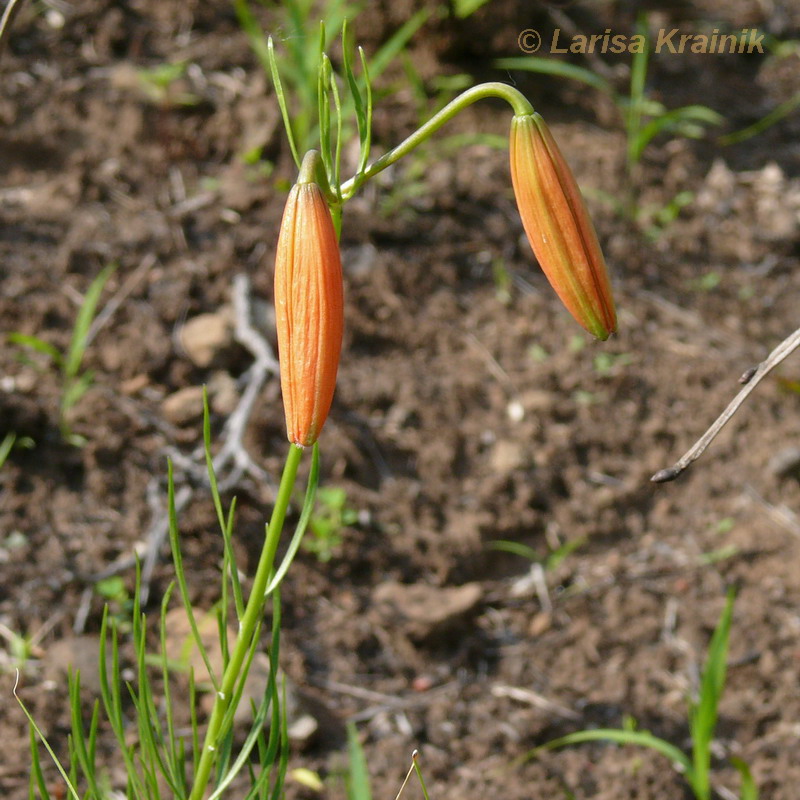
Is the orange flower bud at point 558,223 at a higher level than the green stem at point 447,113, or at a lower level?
lower

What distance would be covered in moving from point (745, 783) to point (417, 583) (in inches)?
34.8

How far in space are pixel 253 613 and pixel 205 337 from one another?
1437 mm

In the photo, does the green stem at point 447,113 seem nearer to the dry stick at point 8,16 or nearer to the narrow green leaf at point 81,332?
the dry stick at point 8,16

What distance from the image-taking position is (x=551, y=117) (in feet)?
11.3

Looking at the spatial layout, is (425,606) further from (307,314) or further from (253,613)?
(307,314)

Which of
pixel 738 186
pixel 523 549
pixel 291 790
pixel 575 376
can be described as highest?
pixel 738 186

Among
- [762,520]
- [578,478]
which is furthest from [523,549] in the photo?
[762,520]

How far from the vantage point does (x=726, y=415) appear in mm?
1038

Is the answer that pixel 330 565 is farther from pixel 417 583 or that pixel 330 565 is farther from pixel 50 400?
pixel 50 400

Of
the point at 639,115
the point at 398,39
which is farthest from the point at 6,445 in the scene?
the point at 639,115

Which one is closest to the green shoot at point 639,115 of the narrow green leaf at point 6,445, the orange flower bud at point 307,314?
the narrow green leaf at point 6,445

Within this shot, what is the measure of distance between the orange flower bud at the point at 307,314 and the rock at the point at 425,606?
1.16m

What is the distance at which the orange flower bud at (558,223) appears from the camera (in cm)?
118

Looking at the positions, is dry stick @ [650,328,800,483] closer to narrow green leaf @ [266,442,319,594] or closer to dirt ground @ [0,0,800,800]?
narrow green leaf @ [266,442,319,594]
